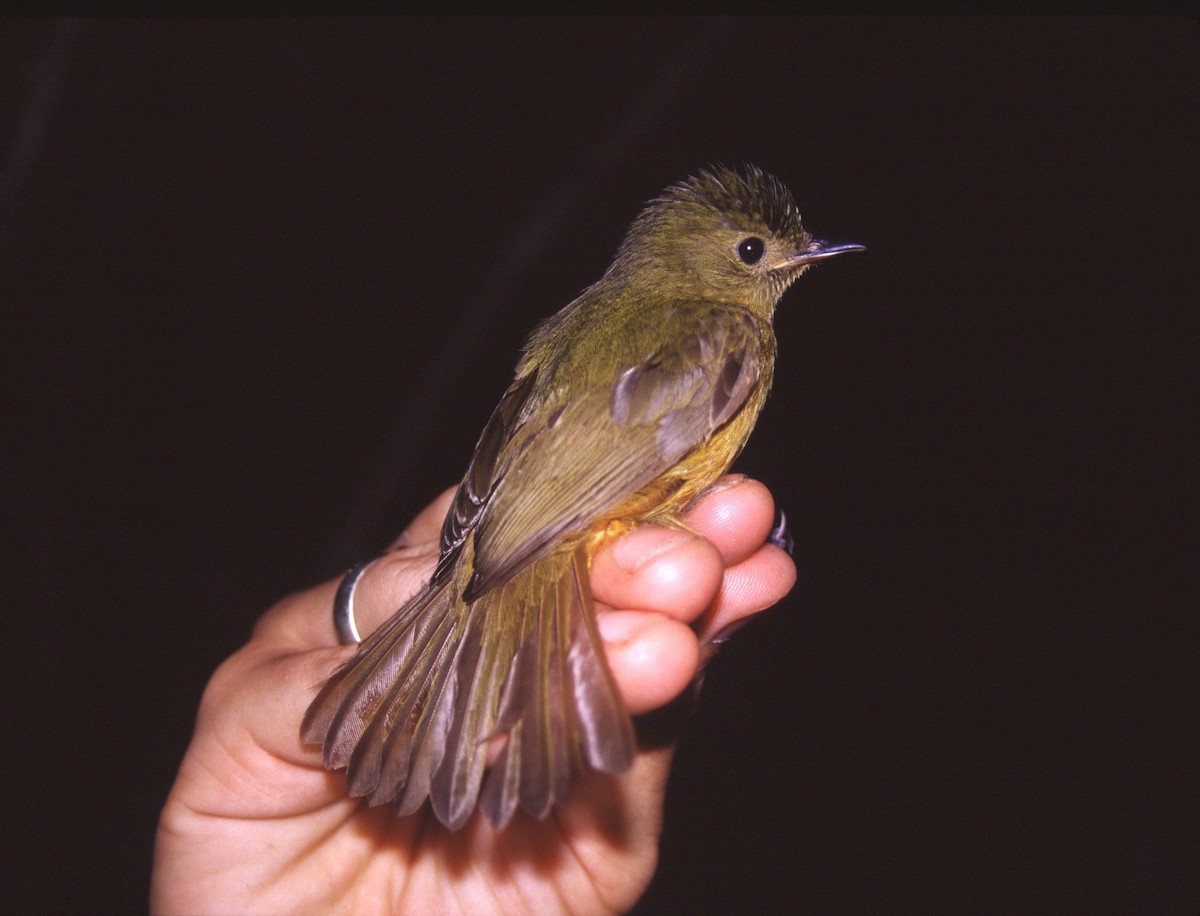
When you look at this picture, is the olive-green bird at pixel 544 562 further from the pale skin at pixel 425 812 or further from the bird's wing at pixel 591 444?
the pale skin at pixel 425 812

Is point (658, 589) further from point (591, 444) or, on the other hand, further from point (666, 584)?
point (591, 444)

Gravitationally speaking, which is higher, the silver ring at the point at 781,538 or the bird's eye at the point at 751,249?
the bird's eye at the point at 751,249

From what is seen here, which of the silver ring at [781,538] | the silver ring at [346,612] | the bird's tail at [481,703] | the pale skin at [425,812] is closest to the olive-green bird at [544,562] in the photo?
the bird's tail at [481,703]

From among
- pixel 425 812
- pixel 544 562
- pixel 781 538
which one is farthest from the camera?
pixel 781 538

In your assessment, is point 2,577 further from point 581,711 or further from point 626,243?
point 581,711

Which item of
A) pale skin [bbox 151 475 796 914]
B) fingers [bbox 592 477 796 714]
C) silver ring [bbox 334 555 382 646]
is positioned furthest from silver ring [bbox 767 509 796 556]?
silver ring [bbox 334 555 382 646]

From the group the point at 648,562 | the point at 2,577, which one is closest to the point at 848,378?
the point at 648,562

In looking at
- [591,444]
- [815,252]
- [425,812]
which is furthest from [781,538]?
[425,812]
